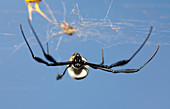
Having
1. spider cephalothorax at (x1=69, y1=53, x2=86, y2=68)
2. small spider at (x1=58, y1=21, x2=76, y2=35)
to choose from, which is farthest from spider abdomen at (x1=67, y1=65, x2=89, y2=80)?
small spider at (x1=58, y1=21, x2=76, y2=35)

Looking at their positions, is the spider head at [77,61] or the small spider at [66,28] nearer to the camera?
the small spider at [66,28]

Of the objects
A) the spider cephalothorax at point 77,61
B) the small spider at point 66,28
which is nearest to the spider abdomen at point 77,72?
the spider cephalothorax at point 77,61

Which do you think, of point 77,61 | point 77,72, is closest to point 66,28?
point 77,61

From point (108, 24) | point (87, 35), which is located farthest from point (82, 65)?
point (108, 24)

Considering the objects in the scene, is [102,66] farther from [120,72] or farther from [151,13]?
[151,13]

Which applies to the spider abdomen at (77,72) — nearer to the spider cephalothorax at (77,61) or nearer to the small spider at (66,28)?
the spider cephalothorax at (77,61)

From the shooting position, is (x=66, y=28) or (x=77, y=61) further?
(x=77, y=61)

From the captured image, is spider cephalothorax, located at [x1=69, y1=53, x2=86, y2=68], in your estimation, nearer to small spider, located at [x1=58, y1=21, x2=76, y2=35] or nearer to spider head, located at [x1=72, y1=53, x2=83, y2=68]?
spider head, located at [x1=72, y1=53, x2=83, y2=68]

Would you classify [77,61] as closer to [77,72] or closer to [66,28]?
[77,72]

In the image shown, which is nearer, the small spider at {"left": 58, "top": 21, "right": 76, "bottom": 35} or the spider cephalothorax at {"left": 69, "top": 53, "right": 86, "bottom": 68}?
the small spider at {"left": 58, "top": 21, "right": 76, "bottom": 35}

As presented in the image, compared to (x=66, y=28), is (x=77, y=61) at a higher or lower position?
higher

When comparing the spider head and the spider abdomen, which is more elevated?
the spider head

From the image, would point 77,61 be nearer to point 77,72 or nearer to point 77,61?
point 77,61
